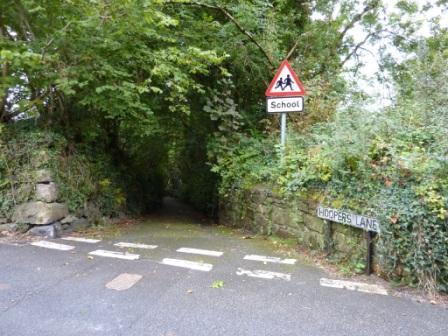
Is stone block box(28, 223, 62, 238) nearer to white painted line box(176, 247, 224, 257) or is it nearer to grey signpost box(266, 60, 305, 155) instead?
white painted line box(176, 247, 224, 257)

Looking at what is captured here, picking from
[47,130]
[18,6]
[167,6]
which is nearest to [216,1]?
[167,6]

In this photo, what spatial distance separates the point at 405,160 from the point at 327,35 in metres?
6.19

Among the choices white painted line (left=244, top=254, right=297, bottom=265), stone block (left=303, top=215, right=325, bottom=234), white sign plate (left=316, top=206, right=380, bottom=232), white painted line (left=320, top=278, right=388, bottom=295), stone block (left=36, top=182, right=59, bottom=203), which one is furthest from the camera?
stone block (left=36, top=182, right=59, bottom=203)

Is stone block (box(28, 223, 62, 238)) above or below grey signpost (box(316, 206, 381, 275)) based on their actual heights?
below

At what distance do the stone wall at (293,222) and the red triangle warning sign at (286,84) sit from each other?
1545 millimetres

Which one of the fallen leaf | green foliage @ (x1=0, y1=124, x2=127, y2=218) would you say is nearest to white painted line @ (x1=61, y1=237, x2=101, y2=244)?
green foliage @ (x1=0, y1=124, x2=127, y2=218)

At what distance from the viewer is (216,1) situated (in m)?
6.76

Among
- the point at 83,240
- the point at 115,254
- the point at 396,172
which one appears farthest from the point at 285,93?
the point at 83,240

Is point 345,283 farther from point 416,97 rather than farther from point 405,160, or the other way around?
point 416,97

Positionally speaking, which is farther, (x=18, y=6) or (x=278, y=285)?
(x=18, y=6)

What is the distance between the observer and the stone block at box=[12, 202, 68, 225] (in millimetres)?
5164

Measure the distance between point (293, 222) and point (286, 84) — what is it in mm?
2058

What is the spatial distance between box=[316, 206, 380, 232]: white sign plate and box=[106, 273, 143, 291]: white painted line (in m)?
2.16

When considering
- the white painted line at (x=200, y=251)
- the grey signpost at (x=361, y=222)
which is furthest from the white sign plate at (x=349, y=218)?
the white painted line at (x=200, y=251)
